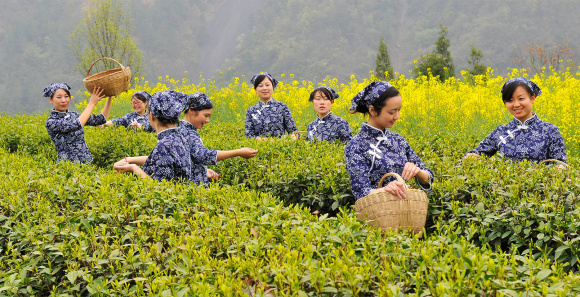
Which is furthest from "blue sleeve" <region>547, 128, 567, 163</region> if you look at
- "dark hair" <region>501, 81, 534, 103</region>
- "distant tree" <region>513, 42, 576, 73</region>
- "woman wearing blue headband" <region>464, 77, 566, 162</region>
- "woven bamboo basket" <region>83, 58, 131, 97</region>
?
"distant tree" <region>513, 42, 576, 73</region>

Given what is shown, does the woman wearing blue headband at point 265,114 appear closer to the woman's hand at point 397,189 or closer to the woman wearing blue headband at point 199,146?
the woman wearing blue headband at point 199,146

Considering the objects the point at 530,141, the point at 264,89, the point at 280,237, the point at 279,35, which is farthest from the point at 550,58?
the point at 279,35

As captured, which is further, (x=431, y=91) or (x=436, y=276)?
(x=431, y=91)

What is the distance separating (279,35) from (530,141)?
49.3 metres

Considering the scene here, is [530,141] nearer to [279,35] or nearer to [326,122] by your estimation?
[326,122]

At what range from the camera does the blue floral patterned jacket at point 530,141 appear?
4660mm

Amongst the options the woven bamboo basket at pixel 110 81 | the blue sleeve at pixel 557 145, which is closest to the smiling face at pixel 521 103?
the blue sleeve at pixel 557 145

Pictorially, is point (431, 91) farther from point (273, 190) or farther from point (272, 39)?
point (272, 39)

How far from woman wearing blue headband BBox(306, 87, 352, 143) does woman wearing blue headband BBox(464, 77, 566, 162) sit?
84.5 inches

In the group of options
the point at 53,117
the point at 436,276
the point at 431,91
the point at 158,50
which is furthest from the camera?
the point at 158,50

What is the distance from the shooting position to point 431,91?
34.1 feet

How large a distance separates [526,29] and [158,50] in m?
39.0

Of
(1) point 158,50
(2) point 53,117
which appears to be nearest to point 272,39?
(1) point 158,50

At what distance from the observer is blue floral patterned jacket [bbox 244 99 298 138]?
24.3 feet
